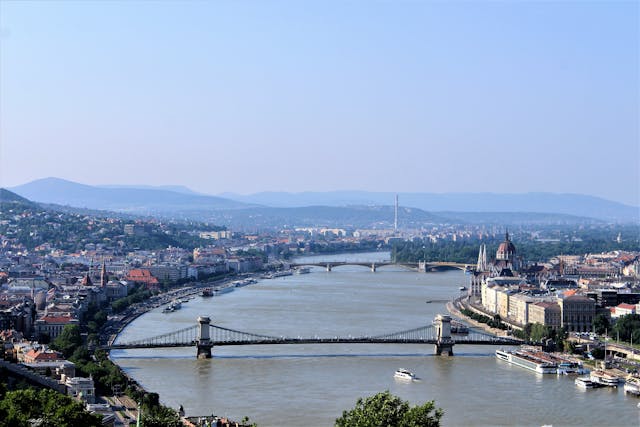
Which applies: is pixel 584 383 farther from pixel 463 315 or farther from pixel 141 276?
pixel 141 276

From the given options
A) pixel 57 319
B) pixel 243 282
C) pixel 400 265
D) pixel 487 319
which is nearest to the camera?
pixel 57 319

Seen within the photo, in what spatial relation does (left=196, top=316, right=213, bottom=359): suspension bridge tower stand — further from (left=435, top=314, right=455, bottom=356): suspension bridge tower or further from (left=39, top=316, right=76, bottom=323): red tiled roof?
(left=39, top=316, right=76, bottom=323): red tiled roof

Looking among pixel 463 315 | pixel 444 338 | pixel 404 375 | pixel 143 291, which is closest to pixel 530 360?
pixel 444 338

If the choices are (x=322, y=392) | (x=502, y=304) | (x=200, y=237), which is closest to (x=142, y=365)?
(x=322, y=392)

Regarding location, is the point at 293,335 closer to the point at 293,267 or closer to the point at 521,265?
the point at 521,265

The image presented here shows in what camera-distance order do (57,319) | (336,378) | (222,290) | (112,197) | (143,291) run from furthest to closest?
(112,197), (222,290), (143,291), (57,319), (336,378)
